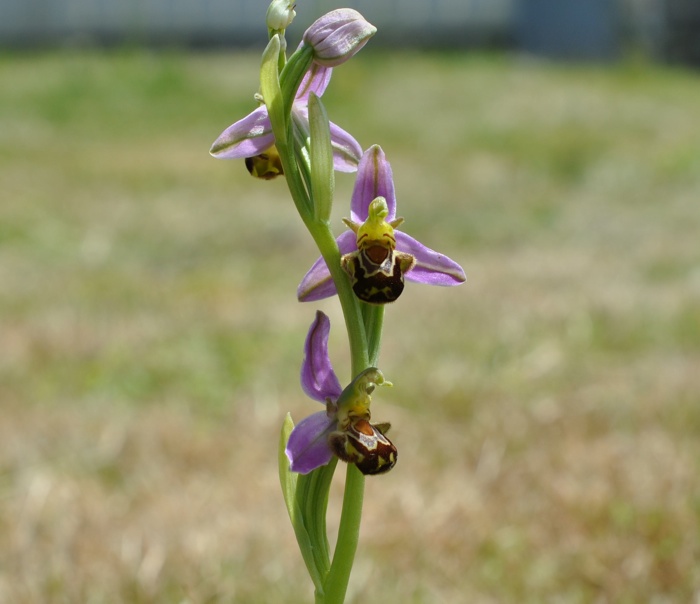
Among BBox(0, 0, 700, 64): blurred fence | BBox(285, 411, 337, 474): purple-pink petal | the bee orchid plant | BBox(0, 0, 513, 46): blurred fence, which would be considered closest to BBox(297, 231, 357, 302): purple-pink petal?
the bee orchid plant

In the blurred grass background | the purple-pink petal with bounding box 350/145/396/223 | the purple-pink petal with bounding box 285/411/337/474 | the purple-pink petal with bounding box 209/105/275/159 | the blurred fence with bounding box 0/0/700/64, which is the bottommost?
the blurred fence with bounding box 0/0/700/64

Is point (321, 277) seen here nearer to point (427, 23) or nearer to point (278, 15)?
point (278, 15)

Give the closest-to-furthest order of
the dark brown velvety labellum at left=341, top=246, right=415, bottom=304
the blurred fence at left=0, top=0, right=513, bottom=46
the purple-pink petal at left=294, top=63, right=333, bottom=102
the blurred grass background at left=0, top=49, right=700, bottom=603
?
the dark brown velvety labellum at left=341, top=246, right=415, bottom=304
the purple-pink petal at left=294, top=63, right=333, bottom=102
the blurred grass background at left=0, top=49, right=700, bottom=603
the blurred fence at left=0, top=0, right=513, bottom=46

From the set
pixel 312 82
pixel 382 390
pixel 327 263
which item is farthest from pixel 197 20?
pixel 327 263

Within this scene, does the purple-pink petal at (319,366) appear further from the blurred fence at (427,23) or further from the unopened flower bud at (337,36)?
the blurred fence at (427,23)

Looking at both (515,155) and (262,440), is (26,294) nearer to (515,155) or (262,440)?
(262,440)

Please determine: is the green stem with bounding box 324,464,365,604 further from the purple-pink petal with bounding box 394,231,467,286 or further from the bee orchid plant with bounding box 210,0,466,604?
the purple-pink petal with bounding box 394,231,467,286
